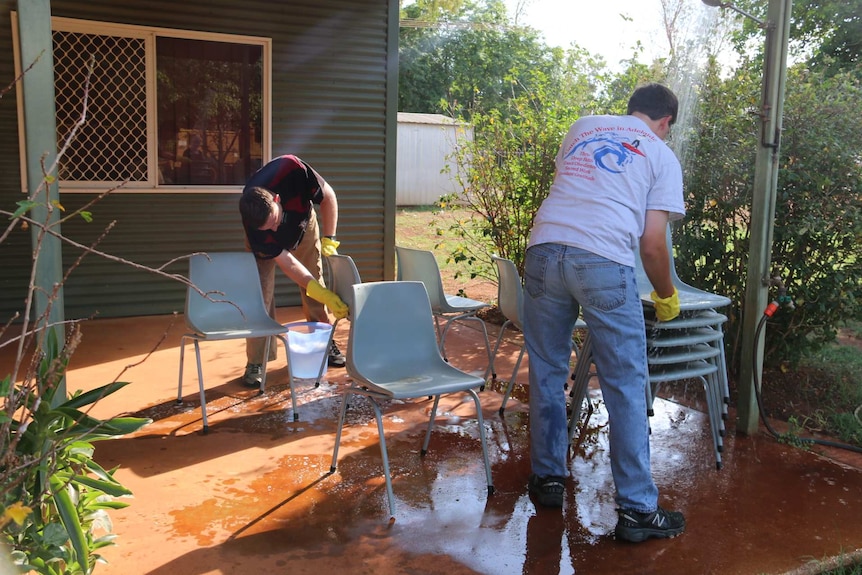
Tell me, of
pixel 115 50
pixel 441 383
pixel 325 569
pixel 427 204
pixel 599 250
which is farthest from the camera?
pixel 427 204

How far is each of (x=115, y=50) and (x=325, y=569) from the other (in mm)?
5041

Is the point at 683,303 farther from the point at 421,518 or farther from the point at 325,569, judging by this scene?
the point at 325,569

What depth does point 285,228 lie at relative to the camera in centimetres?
490

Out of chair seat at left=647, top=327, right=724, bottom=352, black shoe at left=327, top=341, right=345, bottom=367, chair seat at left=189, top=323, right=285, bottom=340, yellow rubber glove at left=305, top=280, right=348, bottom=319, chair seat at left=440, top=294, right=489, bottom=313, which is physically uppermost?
yellow rubber glove at left=305, top=280, right=348, bottom=319

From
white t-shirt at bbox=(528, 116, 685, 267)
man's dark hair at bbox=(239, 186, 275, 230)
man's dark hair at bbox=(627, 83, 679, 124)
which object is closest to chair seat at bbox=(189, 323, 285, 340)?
man's dark hair at bbox=(239, 186, 275, 230)

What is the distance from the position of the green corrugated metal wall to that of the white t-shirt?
4.42 meters

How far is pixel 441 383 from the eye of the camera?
349 cm

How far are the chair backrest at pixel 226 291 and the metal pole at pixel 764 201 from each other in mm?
2711

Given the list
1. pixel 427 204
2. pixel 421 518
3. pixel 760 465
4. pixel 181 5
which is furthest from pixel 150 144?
pixel 427 204

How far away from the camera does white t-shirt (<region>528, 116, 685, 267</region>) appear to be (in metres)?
3.11

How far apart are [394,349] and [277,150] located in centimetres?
385

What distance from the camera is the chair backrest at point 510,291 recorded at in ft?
14.9

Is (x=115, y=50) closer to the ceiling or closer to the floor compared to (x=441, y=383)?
closer to the ceiling

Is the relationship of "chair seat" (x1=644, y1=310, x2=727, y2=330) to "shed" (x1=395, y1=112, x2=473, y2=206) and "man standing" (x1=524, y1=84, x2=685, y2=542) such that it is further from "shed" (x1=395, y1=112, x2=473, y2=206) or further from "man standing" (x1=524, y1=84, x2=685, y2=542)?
"shed" (x1=395, y1=112, x2=473, y2=206)
